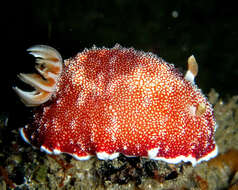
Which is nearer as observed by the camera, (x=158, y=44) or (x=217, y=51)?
(x=158, y=44)

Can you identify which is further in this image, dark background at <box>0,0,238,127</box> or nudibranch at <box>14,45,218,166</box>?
dark background at <box>0,0,238,127</box>

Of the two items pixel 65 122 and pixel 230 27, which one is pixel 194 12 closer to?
pixel 230 27

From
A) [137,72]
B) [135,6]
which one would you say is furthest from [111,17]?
[137,72]

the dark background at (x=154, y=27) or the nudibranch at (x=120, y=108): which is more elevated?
the dark background at (x=154, y=27)

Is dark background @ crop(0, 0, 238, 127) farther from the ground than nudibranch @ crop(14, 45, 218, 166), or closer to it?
farther from the ground

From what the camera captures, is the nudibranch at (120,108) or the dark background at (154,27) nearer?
the nudibranch at (120,108)
